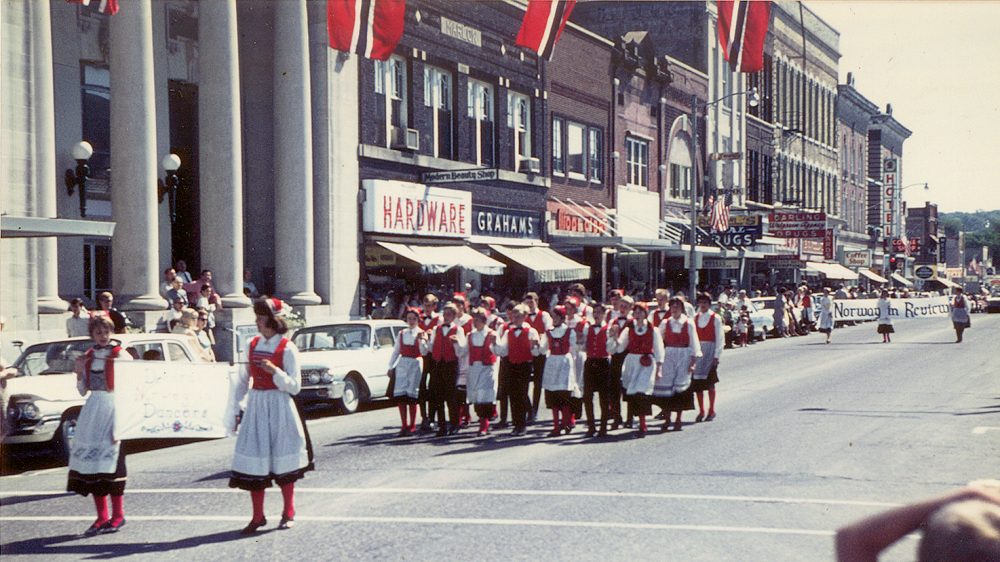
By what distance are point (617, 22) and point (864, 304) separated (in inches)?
676

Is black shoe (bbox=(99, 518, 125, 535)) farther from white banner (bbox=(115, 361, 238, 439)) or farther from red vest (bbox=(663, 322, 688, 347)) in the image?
red vest (bbox=(663, 322, 688, 347))

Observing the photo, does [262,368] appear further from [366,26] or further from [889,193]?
[889,193]

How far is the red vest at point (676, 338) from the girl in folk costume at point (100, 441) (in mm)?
7786

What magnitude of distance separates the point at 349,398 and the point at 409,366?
2727mm

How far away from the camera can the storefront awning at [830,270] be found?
66.7m

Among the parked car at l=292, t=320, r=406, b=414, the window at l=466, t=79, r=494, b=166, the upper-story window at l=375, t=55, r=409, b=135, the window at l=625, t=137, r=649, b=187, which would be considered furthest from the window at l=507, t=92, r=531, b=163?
the parked car at l=292, t=320, r=406, b=414

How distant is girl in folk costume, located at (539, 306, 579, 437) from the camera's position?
1437 centimetres

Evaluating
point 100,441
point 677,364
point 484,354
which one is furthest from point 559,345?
point 100,441

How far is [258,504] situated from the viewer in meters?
8.65

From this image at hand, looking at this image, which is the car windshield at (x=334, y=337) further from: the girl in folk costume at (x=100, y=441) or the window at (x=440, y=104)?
the window at (x=440, y=104)

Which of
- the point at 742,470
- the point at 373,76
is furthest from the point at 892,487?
the point at 373,76

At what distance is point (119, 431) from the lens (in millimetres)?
9102

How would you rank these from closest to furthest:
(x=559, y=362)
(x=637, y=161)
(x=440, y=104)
Result: (x=559, y=362), (x=440, y=104), (x=637, y=161)

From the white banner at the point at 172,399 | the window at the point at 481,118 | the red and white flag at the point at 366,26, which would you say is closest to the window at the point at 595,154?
the window at the point at 481,118
